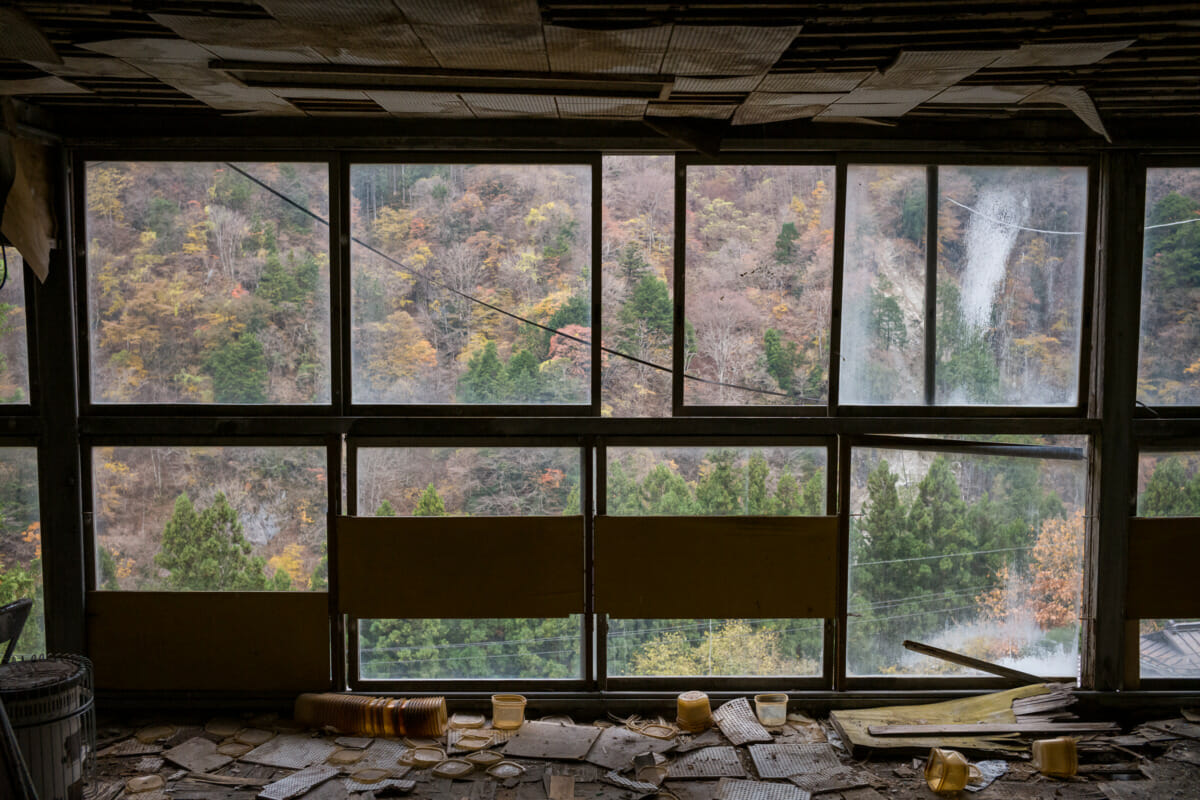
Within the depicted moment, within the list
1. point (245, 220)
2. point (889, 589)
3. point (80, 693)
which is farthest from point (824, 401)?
point (80, 693)

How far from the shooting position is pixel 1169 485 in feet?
15.4

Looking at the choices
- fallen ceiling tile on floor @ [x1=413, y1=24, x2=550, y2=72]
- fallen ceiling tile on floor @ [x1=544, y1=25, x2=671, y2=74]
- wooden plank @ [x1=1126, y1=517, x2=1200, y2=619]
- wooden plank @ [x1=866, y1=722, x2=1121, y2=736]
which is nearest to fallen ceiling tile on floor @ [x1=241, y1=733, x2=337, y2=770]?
wooden plank @ [x1=866, y1=722, x2=1121, y2=736]

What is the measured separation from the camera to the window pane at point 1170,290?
4.61 metres

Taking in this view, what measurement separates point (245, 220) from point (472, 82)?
173 cm

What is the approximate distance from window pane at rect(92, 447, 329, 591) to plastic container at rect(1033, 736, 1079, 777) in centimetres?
389

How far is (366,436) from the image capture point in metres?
4.60

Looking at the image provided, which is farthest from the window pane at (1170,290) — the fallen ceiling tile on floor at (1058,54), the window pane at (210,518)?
the window pane at (210,518)

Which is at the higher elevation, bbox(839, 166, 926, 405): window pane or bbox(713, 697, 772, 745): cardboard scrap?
bbox(839, 166, 926, 405): window pane

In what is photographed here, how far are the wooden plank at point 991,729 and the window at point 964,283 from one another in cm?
173

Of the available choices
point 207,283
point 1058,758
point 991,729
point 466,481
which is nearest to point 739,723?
point 991,729

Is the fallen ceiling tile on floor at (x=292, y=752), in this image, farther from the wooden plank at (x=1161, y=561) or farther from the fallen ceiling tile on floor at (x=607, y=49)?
the wooden plank at (x=1161, y=561)

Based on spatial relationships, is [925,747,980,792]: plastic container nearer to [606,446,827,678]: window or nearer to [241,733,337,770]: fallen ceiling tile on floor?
[606,446,827,678]: window

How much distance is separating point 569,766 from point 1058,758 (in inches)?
94.8

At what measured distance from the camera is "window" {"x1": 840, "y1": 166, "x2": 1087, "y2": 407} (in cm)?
459
